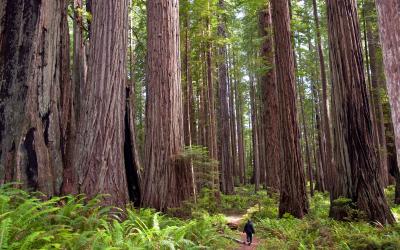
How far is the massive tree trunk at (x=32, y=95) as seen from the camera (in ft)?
16.5

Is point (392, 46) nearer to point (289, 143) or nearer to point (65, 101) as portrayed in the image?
point (65, 101)

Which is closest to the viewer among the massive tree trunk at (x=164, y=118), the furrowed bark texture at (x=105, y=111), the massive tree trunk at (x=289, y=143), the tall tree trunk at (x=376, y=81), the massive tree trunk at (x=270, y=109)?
the furrowed bark texture at (x=105, y=111)

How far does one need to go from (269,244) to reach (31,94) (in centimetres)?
583

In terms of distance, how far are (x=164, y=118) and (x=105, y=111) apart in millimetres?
2397

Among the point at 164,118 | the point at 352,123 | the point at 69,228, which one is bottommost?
the point at 69,228

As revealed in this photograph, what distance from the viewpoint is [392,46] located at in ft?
10.6

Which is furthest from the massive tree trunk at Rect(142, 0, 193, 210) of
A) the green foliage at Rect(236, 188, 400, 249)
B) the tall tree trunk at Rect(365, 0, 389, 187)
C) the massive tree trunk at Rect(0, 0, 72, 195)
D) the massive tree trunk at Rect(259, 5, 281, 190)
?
the tall tree trunk at Rect(365, 0, 389, 187)

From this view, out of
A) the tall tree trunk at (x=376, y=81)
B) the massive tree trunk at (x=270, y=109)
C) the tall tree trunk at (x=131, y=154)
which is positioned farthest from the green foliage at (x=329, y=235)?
the tall tree trunk at (x=376, y=81)

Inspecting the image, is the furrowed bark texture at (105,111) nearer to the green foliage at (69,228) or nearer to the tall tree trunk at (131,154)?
the green foliage at (69,228)

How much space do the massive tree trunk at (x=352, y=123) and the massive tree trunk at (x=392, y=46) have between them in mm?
5815

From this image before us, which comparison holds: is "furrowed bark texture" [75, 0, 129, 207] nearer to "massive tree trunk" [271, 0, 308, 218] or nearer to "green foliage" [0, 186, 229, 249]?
"green foliage" [0, 186, 229, 249]

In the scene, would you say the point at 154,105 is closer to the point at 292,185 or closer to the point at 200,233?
the point at 200,233

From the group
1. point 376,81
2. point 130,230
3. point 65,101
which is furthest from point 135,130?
point 376,81

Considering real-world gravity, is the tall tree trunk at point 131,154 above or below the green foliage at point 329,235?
above
